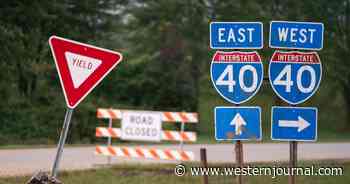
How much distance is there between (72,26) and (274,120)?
2276 cm

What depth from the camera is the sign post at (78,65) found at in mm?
7086

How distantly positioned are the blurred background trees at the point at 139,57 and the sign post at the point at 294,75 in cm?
1274

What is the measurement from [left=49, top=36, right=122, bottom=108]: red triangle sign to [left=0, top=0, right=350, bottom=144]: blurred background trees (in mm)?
12699

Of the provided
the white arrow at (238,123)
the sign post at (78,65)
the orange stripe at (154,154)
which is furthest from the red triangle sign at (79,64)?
the orange stripe at (154,154)

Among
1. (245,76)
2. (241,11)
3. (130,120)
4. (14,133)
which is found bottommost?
(14,133)

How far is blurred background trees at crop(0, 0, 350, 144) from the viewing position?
24266 mm

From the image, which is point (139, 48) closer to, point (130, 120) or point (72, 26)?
point (72, 26)

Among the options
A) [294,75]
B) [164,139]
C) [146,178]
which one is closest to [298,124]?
[294,75]

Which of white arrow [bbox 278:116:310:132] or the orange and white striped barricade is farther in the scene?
the orange and white striped barricade

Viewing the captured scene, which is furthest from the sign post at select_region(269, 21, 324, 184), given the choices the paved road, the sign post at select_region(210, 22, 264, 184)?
the paved road

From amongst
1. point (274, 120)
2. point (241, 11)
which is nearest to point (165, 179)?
point (274, 120)

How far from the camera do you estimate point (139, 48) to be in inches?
1714

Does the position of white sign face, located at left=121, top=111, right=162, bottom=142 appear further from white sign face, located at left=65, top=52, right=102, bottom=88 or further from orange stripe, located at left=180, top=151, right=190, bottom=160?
white sign face, located at left=65, top=52, right=102, bottom=88

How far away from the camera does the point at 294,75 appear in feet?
27.3
